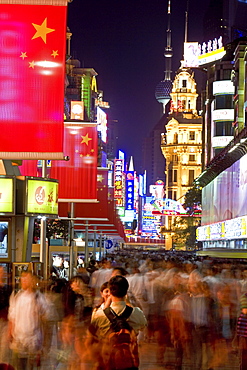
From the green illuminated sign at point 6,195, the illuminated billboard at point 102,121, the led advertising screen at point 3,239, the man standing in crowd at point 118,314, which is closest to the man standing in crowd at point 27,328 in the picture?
the man standing in crowd at point 118,314

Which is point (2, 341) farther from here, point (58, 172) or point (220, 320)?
point (58, 172)

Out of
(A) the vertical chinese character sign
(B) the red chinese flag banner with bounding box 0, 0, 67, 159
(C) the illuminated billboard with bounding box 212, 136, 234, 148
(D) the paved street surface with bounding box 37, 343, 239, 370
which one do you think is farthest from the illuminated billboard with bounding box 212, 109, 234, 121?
(B) the red chinese flag banner with bounding box 0, 0, 67, 159

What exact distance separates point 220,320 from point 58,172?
10.1 m

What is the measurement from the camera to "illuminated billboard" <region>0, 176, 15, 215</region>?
14.5 metres

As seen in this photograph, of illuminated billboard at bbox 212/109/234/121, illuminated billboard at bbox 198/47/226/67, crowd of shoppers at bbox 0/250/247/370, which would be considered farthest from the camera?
illuminated billboard at bbox 198/47/226/67

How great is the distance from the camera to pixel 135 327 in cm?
728

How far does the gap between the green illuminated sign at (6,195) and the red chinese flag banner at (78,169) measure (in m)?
7.41

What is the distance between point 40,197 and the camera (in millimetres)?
15156

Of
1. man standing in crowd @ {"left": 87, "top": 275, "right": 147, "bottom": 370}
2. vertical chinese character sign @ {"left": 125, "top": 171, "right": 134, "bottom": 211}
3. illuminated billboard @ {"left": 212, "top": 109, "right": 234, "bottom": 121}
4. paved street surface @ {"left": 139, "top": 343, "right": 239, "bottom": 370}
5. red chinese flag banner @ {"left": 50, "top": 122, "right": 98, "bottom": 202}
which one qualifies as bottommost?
paved street surface @ {"left": 139, "top": 343, "right": 239, "bottom": 370}

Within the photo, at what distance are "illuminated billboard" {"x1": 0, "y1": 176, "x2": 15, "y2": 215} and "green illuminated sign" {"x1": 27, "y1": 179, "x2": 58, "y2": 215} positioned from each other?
16.6 inches

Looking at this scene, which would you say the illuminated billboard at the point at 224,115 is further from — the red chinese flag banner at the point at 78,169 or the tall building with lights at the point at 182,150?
the red chinese flag banner at the point at 78,169

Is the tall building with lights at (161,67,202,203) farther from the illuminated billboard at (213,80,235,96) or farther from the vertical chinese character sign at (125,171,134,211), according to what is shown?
the illuminated billboard at (213,80,235,96)

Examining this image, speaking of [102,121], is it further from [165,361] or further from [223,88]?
[165,361]

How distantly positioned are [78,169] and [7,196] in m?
8.77
